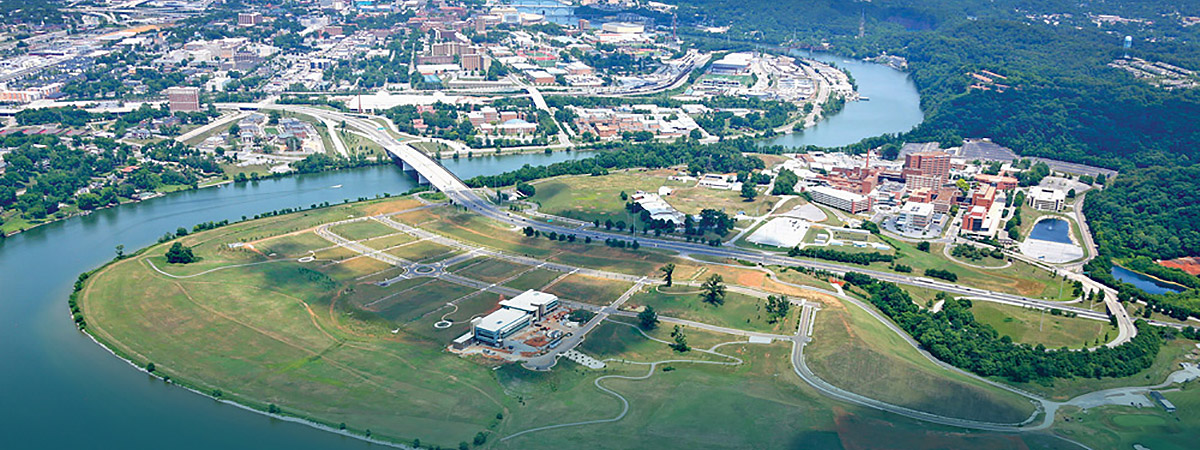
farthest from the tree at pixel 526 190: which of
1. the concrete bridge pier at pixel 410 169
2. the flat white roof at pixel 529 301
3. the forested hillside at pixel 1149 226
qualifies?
the forested hillside at pixel 1149 226

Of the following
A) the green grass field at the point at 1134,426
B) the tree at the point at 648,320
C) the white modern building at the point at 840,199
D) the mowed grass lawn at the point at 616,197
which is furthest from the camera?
the white modern building at the point at 840,199

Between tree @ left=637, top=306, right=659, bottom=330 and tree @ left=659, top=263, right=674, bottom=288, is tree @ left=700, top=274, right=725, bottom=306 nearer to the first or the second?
tree @ left=659, top=263, right=674, bottom=288

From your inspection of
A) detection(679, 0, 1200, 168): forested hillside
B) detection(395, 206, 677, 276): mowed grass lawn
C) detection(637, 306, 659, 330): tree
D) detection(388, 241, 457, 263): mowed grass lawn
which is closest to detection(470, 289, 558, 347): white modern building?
detection(637, 306, 659, 330): tree

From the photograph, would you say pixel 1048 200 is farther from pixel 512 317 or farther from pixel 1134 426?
pixel 512 317

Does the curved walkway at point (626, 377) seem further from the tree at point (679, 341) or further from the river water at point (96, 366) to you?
the river water at point (96, 366)

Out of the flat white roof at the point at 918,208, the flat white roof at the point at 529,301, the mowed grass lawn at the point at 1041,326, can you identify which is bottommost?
the mowed grass lawn at the point at 1041,326

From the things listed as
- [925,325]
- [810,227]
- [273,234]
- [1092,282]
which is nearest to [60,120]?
[273,234]

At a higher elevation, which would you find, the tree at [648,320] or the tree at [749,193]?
the tree at [749,193]
